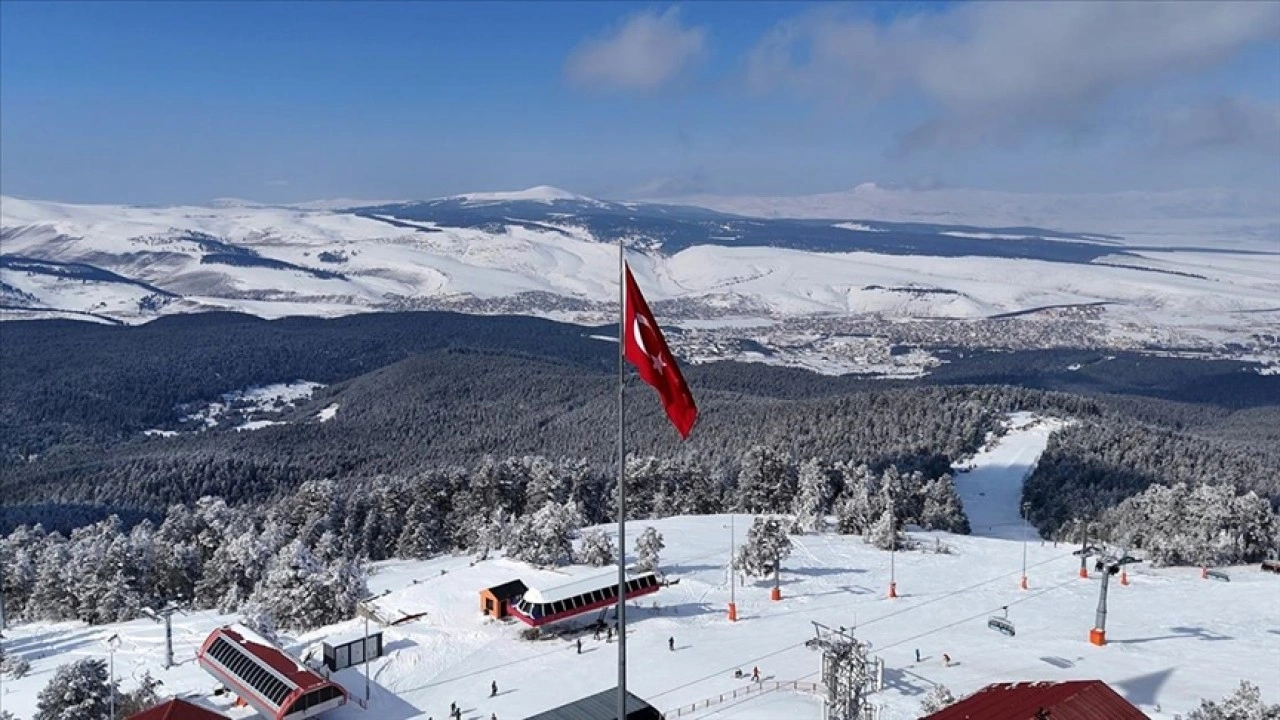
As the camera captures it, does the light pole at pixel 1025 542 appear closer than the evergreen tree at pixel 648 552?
No

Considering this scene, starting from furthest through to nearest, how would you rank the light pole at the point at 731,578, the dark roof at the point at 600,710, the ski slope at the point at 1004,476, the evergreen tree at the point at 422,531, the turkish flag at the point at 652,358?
the ski slope at the point at 1004,476 < the evergreen tree at the point at 422,531 < the light pole at the point at 731,578 < the dark roof at the point at 600,710 < the turkish flag at the point at 652,358

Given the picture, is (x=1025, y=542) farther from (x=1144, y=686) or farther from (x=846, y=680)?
(x=846, y=680)

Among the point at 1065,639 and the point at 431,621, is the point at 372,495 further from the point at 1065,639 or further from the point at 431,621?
the point at 1065,639

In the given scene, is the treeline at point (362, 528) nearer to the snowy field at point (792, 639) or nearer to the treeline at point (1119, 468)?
the snowy field at point (792, 639)

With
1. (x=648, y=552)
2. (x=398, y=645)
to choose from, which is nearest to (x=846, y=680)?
(x=398, y=645)

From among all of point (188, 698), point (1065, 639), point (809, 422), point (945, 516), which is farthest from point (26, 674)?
point (809, 422)

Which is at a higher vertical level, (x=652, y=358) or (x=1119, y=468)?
(x=652, y=358)

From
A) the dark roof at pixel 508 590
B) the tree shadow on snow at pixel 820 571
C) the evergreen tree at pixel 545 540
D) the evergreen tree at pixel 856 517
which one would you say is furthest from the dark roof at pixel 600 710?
the evergreen tree at pixel 856 517
